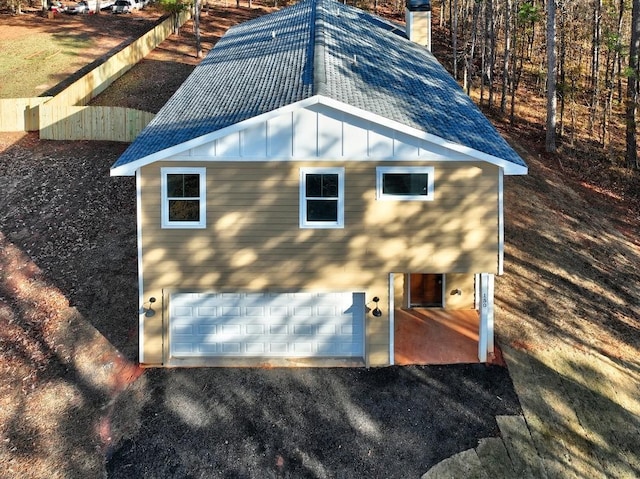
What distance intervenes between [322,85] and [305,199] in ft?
8.35

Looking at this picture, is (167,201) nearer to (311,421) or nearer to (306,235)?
(306,235)

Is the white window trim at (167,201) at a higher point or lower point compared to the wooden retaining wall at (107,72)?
lower

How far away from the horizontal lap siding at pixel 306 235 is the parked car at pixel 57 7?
42.6m

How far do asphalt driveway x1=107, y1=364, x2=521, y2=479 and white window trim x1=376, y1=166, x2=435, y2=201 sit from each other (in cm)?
397

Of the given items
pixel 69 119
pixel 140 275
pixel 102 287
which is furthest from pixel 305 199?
pixel 69 119

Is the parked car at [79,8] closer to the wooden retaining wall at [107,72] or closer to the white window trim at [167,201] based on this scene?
the wooden retaining wall at [107,72]

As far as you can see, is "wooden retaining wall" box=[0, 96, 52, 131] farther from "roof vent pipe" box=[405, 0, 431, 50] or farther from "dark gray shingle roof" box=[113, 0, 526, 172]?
"roof vent pipe" box=[405, 0, 431, 50]

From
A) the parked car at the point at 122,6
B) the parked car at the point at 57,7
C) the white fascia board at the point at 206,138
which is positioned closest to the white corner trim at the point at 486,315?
the white fascia board at the point at 206,138

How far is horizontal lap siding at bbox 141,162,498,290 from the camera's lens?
34.7 feet

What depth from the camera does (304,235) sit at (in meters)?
10.8

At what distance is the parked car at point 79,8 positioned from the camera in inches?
1698

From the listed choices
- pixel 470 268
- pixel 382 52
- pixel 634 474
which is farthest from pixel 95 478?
pixel 382 52

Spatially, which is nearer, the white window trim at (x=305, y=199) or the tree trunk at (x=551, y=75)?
the white window trim at (x=305, y=199)

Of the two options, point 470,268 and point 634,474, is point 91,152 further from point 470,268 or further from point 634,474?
point 634,474
